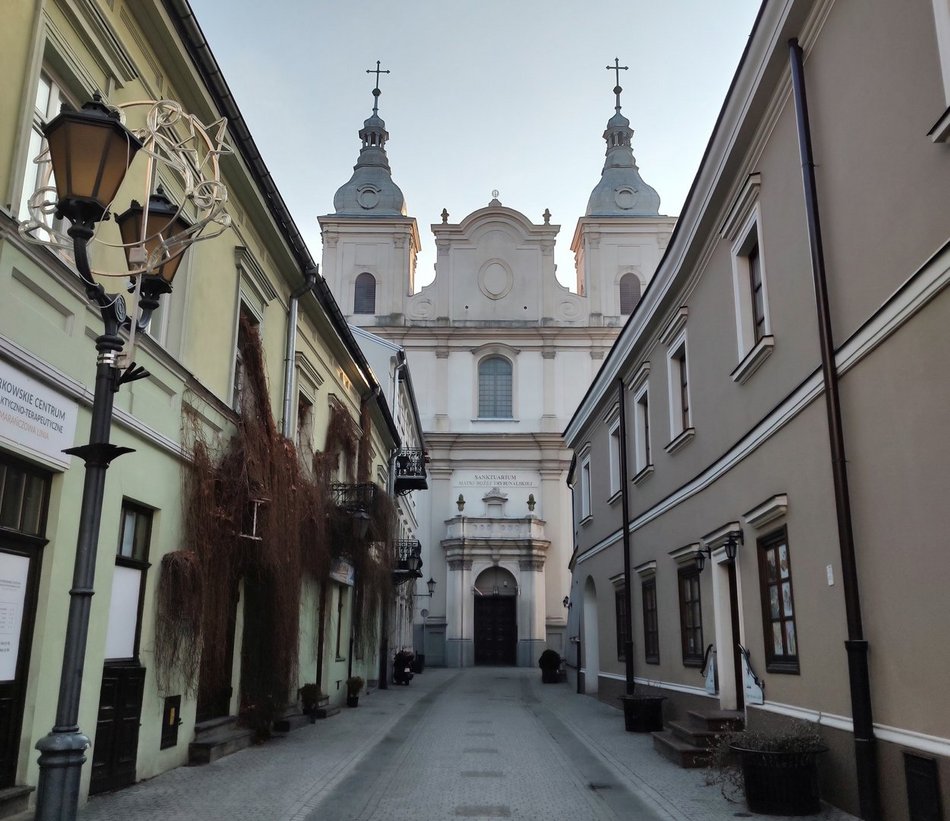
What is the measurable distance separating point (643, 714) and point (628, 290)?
110ft

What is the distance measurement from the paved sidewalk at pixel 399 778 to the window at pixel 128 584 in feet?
4.47

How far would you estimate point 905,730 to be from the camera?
278 inches

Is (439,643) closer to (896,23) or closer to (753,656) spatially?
(753,656)

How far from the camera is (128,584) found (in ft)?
30.5

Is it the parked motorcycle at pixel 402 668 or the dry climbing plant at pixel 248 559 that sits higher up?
the dry climbing plant at pixel 248 559

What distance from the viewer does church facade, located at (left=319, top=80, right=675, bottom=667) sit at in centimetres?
4128

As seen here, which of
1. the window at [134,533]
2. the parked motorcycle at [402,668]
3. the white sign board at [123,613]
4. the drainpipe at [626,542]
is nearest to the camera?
the white sign board at [123,613]

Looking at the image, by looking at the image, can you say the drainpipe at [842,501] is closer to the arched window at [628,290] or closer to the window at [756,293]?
the window at [756,293]

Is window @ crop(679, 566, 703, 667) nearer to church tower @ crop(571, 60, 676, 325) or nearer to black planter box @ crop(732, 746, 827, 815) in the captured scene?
black planter box @ crop(732, 746, 827, 815)

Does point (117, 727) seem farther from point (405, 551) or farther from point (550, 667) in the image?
point (550, 667)

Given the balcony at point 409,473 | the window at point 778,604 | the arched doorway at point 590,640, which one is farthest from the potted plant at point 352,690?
the balcony at point 409,473

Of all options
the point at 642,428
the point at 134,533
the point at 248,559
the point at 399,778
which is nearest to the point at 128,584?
the point at 134,533

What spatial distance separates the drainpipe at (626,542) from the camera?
17500 millimetres

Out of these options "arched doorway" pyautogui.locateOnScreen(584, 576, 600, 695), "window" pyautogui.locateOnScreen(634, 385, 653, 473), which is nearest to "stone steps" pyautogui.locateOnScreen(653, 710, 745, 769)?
"window" pyautogui.locateOnScreen(634, 385, 653, 473)
